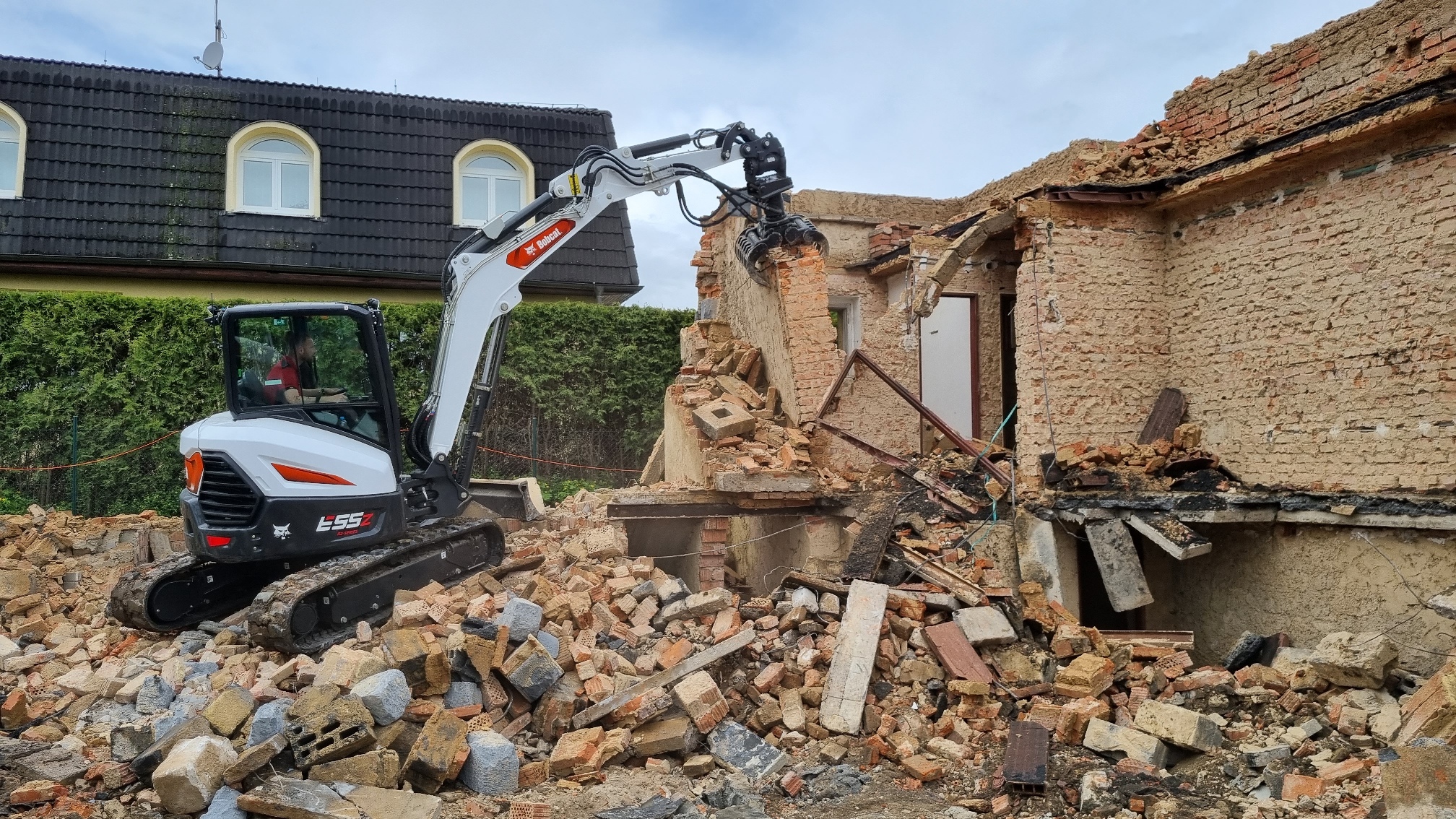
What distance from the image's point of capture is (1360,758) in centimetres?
532

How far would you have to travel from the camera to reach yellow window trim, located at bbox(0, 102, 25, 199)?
A: 1384cm

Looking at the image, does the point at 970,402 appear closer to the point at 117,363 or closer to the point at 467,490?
the point at 467,490

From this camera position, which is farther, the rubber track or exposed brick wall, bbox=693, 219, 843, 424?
exposed brick wall, bbox=693, 219, 843, 424

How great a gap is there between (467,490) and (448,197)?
8.56 m

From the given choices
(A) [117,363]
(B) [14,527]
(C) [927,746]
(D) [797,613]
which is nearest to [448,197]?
(A) [117,363]

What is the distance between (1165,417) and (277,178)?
42.7ft

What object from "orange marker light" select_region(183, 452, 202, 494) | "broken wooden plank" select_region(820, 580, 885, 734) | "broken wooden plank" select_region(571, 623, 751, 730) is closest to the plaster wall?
"broken wooden plank" select_region(820, 580, 885, 734)

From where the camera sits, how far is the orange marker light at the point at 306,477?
6695mm

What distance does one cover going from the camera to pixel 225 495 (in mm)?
6688

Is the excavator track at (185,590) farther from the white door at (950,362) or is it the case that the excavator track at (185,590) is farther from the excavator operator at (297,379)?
the white door at (950,362)

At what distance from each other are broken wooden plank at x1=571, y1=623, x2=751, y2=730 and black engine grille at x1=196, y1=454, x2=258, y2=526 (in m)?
2.79

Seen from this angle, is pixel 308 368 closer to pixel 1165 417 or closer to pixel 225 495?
pixel 225 495

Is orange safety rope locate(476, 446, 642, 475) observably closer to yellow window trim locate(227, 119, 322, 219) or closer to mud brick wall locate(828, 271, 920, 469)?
mud brick wall locate(828, 271, 920, 469)

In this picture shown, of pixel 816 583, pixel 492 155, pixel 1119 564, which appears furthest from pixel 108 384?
pixel 1119 564
